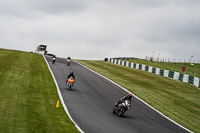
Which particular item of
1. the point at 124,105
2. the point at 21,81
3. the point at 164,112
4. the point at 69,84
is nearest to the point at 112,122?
the point at 124,105

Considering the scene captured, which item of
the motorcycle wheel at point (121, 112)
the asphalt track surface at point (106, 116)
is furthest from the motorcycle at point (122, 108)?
the asphalt track surface at point (106, 116)

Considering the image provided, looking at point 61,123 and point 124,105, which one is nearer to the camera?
point 61,123

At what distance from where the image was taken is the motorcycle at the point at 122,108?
15.6m

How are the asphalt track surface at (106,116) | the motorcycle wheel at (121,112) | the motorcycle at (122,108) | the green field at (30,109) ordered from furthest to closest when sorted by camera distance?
the motorcycle wheel at (121,112) < the motorcycle at (122,108) < the asphalt track surface at (106,116) < the green field at (30,109)

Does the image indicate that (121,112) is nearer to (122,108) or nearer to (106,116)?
(122,108)

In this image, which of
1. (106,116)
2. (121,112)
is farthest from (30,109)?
(121,112)

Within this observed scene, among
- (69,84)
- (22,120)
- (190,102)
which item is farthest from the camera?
(190,102)

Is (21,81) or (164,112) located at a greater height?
(21,81)

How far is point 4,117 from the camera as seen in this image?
1230 centimetres

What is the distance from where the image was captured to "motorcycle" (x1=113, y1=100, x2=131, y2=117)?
15555 millimetres

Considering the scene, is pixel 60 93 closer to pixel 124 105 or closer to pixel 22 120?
pixel 124 105

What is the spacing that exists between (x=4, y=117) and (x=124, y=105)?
654 centimetres

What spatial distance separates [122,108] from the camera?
1582 cm

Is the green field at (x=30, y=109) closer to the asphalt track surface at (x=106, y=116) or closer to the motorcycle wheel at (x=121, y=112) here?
the asphalt track surface at (x=106, y=116)
